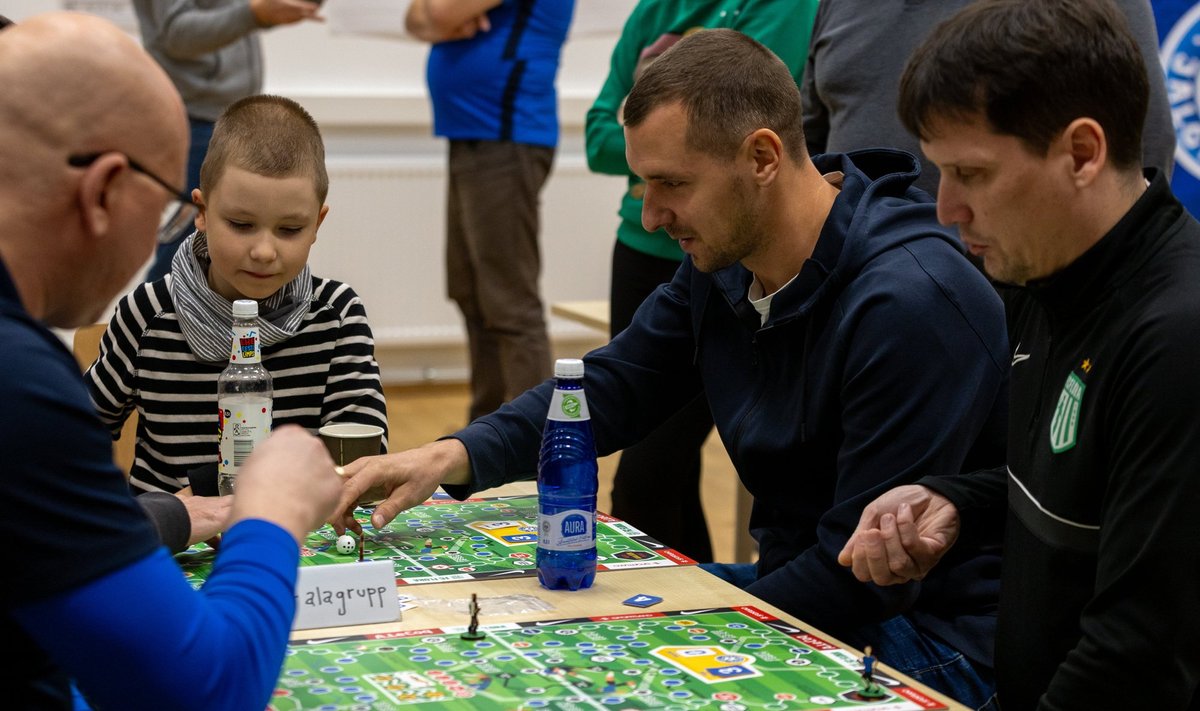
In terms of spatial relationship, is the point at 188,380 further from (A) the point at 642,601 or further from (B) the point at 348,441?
(A) the point at 642,601

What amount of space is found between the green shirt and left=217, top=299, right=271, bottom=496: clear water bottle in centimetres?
129

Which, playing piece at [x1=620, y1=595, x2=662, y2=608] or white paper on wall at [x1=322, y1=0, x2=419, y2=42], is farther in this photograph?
white paper on wall at [x1=322, y1=0, x2=419, y2=42]

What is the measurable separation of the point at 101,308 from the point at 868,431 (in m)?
1.03

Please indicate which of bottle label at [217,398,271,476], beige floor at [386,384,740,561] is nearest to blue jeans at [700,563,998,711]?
bottle label at [217,398,271,476]

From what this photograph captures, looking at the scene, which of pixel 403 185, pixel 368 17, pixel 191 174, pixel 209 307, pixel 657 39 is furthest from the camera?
pixel 403 185

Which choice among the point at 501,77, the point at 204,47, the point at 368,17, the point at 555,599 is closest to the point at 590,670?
the point at 555,599

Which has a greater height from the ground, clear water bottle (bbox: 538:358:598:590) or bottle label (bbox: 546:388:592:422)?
bottle label (bbox: 546:388:592:422)

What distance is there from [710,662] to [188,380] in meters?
1.17

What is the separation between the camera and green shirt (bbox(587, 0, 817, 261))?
3.18 m

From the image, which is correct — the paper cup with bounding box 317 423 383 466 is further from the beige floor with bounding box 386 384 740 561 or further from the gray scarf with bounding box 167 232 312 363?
the beige floor with bounding box 386 384 740 561

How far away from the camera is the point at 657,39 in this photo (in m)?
3.39

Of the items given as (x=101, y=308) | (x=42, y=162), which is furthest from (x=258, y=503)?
(x=42, y=162)

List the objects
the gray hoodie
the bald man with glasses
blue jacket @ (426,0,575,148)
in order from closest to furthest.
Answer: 1. the bald man with glasses
2. the gray hoodie
3. blue jacket @ (426,0,575,148)

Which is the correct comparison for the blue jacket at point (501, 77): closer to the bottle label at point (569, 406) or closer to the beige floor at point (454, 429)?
the beige floor at point (454, 429)
